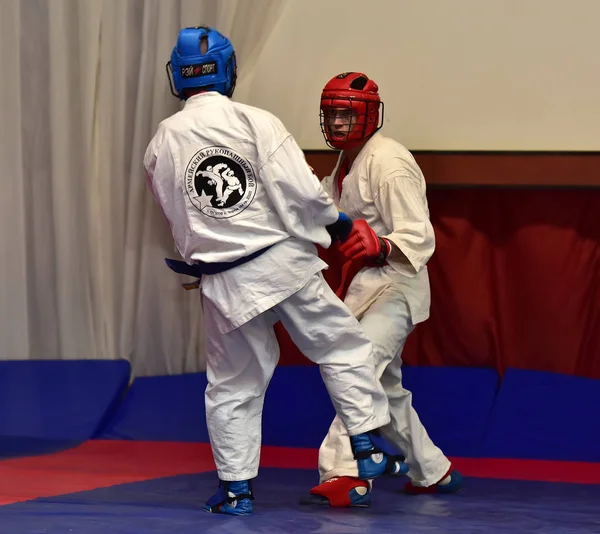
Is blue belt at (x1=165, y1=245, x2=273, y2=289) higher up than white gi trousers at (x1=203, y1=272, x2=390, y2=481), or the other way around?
blue belt at (x1=165, y1=245, x2=273, y2=289)

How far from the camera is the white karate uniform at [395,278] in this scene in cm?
316

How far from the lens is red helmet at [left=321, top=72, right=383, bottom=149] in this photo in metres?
3.35

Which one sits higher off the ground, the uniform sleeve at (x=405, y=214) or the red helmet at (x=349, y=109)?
the red helmet at (x=349, y=109)

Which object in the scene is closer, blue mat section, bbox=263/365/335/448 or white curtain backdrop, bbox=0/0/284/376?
blue mat section, bbox=263/365/335/448

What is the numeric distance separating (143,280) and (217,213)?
171cm

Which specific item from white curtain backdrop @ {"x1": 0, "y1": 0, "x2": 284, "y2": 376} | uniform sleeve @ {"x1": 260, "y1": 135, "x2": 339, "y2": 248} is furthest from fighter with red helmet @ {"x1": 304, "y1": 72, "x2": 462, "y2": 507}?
white curtain backdrop @ {"x1": 0, "y1": 0, "x2": 284, "y2": 376}

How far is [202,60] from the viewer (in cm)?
281

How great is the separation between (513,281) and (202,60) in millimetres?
1864

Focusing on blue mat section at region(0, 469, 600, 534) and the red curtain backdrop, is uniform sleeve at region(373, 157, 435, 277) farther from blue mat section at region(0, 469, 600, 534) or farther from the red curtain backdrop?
the red curtain backdrop

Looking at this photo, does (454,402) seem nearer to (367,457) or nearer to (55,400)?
(367,457)

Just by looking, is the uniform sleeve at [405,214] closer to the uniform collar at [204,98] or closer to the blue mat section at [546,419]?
the uniform collar at [204,98]

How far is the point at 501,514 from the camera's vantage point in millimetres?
2873

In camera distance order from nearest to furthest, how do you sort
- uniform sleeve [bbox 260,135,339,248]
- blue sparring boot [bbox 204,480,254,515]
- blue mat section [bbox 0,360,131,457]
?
uniform sleeve [bbox 260,135,339,248]
blue sparring boot [bbox 204,480,254,515]
blue mat section [bbox 0,360,131,457]

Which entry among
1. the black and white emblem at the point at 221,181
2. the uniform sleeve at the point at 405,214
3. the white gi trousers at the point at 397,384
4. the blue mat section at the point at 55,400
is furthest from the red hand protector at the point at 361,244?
the blue mat section at the point at 55,400
